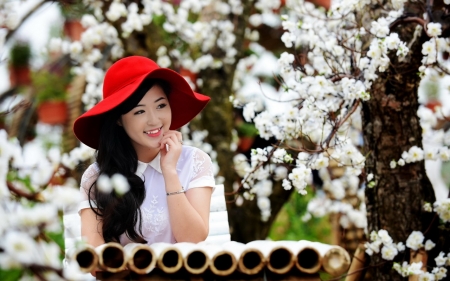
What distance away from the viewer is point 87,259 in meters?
1.71

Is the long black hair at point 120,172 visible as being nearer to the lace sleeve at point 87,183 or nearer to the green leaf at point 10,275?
the lace sleeve at point 87,183

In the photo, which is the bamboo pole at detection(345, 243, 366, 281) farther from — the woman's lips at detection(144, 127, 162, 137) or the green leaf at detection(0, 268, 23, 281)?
the green leaf at detection(0, 268, 23, 281)

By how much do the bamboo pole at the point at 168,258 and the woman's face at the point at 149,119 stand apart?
2.07 feet

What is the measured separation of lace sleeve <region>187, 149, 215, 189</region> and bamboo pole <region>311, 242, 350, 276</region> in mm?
815

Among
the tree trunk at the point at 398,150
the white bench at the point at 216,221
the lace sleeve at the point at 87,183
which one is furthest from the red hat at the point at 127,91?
the tree trunk at the point at 398,150

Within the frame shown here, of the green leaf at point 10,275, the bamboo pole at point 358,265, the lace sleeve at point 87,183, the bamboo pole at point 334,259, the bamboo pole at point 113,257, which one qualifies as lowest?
the green leaf at point 10,275

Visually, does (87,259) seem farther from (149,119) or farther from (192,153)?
(192,153)

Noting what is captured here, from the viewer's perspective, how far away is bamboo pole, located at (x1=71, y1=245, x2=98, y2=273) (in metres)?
1.70

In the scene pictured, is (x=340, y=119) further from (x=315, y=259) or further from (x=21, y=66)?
(x=21, y=66)

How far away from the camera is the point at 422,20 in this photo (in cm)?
295

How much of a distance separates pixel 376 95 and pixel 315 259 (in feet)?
4.96

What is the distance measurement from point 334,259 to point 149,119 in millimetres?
921

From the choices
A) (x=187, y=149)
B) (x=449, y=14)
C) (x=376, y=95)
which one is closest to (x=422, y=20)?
(x=449, y=14)

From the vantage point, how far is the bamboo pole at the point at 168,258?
177cm
